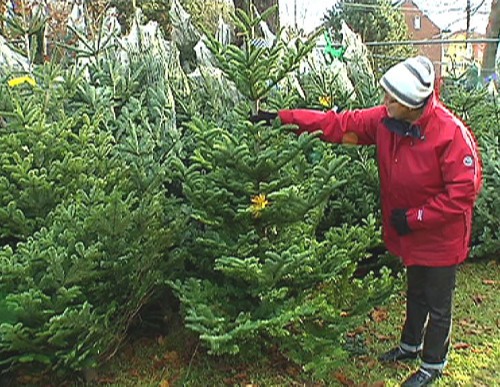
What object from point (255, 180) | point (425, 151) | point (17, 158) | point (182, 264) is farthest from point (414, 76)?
point (17, 158)

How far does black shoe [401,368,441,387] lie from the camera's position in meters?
3.20

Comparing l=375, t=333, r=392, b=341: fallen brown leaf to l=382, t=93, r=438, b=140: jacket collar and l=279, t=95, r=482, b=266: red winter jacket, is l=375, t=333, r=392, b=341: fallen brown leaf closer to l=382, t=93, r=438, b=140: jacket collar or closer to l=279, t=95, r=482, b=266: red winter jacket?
l=279, t=95, r=482, b=266: red winter jacket

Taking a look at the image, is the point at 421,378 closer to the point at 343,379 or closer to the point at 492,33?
the point at 343,379

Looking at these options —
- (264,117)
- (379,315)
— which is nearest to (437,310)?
(379,315)

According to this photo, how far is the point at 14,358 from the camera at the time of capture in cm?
280

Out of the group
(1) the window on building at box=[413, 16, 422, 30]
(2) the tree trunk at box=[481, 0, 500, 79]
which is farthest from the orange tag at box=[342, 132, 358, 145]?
(1) the window on building at box=[413, 16, 422, 30]

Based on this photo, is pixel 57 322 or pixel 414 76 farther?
pixel 414 76

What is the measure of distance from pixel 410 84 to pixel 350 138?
566 mm

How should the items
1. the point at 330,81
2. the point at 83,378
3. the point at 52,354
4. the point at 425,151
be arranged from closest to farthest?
the point at 52,354 < the point at 425,151 < the point at 83,378 < the point at 330,81

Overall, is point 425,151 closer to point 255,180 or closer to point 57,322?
point 255,180

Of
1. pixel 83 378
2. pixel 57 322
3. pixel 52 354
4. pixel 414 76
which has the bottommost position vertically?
pixel 83 378

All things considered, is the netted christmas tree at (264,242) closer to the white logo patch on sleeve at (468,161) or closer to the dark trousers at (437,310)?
the dark trousers at (437,310)

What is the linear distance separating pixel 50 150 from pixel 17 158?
266mm

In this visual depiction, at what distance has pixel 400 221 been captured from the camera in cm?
317
